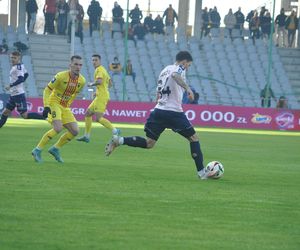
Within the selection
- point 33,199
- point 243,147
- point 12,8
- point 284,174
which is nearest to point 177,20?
point 12,8

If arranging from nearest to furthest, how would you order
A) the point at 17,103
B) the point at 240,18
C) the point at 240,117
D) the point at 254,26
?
the point at 17,103
the point at 240,117
the point at 254,26
the point at 240,18

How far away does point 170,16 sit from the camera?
48938mm

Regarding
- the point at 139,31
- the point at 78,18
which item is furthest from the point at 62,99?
the point at 139,31

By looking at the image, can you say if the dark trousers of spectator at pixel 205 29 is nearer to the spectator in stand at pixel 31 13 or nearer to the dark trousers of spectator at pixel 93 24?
the dark trousers of spectator at pixel 93 24

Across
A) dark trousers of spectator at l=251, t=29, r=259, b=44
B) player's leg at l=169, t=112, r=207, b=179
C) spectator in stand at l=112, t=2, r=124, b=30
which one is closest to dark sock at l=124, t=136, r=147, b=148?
player's leg at l=169, t=112, r=207, b=179

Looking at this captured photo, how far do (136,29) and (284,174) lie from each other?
104 feet

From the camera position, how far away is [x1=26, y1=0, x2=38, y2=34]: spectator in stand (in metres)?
44.5

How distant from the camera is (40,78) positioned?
43938 mm

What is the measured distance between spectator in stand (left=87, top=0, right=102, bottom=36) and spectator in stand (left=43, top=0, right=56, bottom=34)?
180 centimetres

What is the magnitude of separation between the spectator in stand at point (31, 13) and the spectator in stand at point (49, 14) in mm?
522

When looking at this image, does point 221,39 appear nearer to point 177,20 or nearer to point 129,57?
point 177,20

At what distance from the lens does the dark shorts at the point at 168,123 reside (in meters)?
14.9

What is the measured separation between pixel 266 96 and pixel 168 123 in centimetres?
2752

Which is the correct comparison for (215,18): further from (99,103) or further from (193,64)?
(99,103)
